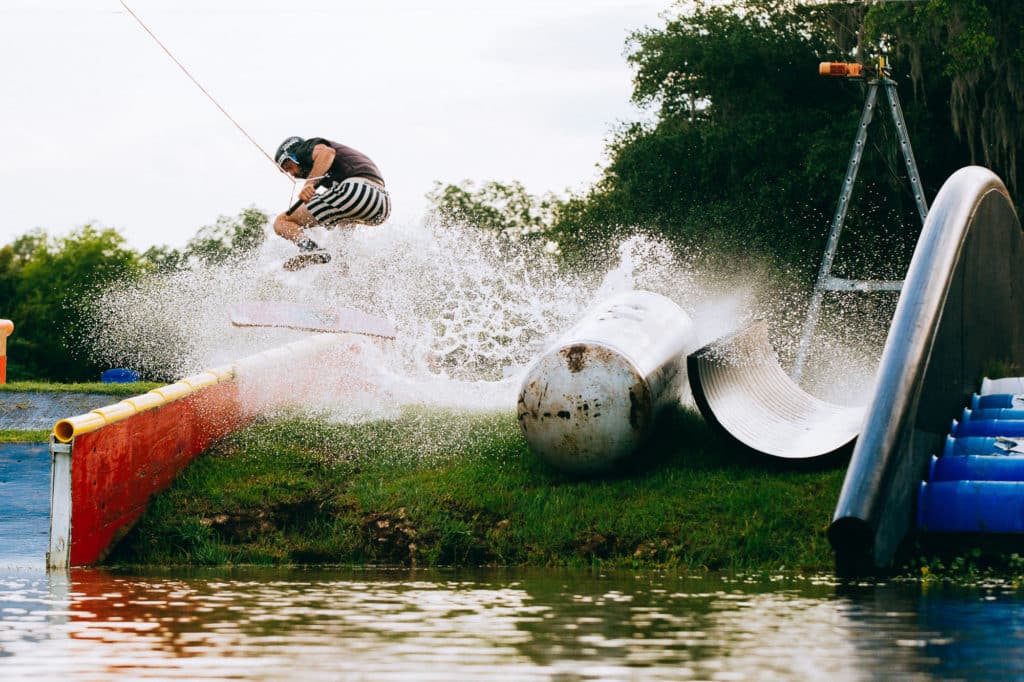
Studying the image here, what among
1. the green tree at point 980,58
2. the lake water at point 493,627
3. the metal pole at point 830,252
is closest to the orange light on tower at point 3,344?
the metal pole at point 830,252

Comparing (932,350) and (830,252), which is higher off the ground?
(830,252)

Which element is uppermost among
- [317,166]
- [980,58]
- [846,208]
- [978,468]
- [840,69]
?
[980,58]

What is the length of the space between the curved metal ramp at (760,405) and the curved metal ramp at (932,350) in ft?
3.73

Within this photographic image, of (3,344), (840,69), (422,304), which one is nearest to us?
(422,304)

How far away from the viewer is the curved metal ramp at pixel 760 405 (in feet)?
40.7

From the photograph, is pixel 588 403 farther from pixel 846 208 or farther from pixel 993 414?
pixel 846 208

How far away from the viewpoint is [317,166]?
15.1m

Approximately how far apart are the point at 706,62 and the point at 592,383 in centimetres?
2167

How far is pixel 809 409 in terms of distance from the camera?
1545cm

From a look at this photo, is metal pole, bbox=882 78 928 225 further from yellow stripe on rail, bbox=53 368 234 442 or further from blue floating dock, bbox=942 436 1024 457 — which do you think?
yellow stripe on rail, bbox=53 368 234 442

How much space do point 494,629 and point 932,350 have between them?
213 inches

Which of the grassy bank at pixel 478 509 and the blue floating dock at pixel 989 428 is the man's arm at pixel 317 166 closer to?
the grassy bank at pixel 478 509

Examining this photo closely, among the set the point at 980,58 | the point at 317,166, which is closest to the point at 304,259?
the point at 317,166

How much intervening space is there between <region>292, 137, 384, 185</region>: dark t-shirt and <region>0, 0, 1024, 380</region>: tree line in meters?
5.85
